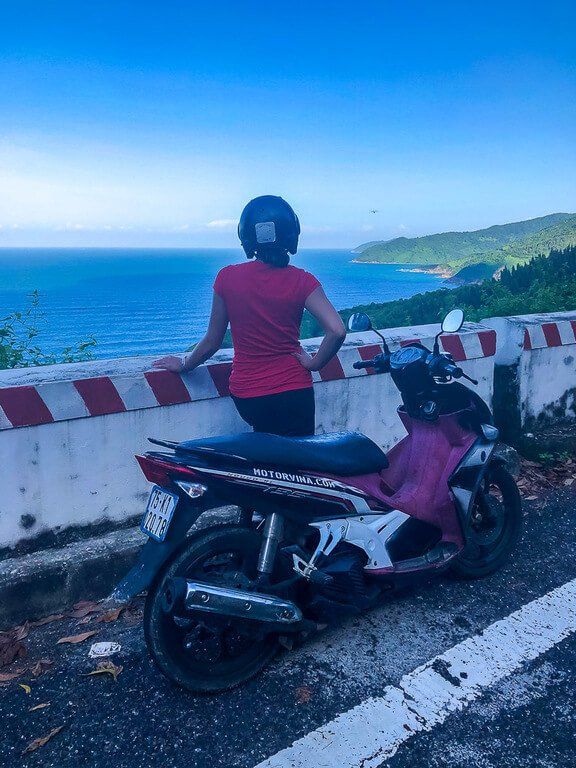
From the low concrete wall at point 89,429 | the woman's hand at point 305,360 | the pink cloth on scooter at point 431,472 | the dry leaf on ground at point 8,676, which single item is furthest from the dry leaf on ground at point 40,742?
the woman's hand at point 305,360

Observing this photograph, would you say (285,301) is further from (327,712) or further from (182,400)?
(327,712)

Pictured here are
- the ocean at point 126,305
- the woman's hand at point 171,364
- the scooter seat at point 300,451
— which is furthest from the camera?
the ocean at point 126,305

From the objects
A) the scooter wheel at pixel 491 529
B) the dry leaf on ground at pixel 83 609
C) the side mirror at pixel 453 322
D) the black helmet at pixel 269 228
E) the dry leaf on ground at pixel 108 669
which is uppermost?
the black helmet at pixel 269 228

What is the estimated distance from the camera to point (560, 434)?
558 centimetres

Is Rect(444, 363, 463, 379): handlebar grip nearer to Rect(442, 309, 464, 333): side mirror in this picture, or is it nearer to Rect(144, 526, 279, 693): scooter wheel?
Rect(442, 309, 464, 333): side mirror

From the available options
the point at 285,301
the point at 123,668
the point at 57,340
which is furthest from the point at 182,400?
the point at 57,340

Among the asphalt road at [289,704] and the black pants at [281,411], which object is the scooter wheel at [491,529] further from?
the black pants at [281,411]

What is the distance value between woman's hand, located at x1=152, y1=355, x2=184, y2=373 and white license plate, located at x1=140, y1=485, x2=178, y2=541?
107 cm

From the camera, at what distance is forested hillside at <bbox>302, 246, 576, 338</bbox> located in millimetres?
8211

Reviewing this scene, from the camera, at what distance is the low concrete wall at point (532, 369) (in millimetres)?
5371

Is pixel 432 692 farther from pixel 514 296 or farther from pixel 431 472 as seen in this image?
pixel 514 296

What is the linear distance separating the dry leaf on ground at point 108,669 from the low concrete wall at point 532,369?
13.1 ft

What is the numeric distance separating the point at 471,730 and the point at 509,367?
11.7ft

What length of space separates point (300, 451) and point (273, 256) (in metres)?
1.13
